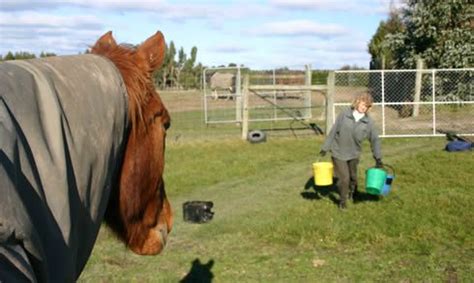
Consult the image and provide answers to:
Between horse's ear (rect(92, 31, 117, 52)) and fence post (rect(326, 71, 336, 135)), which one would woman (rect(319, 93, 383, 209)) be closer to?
horse's ear (rect(92, 31, 117, 52))

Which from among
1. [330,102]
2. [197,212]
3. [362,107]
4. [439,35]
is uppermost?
[439,35]

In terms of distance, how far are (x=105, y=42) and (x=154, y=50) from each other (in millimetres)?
213

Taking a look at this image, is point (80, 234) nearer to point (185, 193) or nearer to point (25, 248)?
point (25, 248)

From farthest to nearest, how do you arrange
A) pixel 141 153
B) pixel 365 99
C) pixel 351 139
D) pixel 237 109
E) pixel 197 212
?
1. pixel 237 109
2. pixel 351 139
3. pixel 365 99
4. pixel 197 212
5. pixel 141 153

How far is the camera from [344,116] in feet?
30.0

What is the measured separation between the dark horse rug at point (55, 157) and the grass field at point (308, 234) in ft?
2.24

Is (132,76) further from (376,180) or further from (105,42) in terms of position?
(376,180)

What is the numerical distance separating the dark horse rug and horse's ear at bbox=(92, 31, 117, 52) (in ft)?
0.81

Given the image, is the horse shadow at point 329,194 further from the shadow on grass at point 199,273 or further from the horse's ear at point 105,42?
the horse's ear at point 105,42

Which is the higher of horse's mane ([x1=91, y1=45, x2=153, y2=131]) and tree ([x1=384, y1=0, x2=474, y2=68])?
tree ([x1=384, y1=0, x2=474, y2=68])

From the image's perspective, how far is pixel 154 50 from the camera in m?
2.13

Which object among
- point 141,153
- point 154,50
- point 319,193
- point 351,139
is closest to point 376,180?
point 351,139

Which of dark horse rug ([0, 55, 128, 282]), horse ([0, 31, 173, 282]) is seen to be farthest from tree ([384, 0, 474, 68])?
dark horse rug ([0, 55, 128, 282])

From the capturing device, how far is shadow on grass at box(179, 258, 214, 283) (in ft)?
19.3
